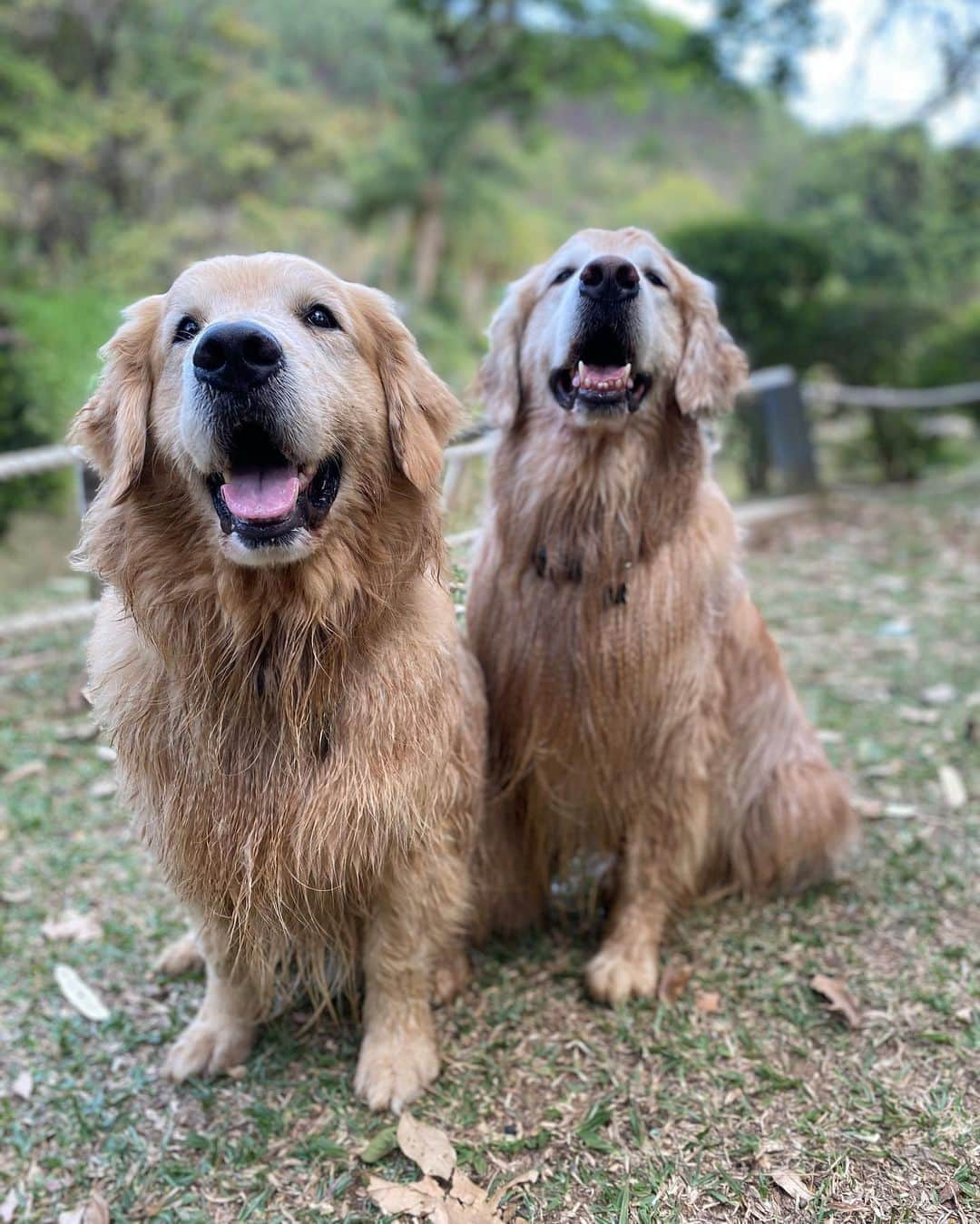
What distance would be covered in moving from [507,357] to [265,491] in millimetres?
990

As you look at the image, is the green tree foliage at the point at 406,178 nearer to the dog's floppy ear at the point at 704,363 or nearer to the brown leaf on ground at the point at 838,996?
the dog's floppy ear at the point at 704,363

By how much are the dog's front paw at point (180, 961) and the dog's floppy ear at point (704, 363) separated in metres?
2.02

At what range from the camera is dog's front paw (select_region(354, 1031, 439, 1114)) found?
2.17m

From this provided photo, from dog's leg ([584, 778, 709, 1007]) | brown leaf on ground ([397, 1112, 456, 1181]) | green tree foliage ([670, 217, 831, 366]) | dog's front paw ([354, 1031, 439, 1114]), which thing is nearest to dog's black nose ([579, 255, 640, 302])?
dog's leg ([584, 778, 709, 1007])

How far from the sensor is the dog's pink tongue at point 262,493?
179 cm

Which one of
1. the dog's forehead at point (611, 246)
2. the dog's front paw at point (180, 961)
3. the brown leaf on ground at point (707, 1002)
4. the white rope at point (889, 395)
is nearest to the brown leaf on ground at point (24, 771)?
the dog's front paw at point (180, 961)

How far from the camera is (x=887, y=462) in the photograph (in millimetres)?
9719

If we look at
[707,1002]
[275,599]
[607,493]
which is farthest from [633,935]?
[275,599]

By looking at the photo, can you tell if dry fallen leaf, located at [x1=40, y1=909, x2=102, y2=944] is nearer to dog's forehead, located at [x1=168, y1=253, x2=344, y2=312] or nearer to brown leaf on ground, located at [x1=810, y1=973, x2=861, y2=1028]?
dog's forehead, located at [x1=168, y1=253, x2=344, y2=312]

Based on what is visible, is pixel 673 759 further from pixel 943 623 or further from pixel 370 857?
pixel 943 623

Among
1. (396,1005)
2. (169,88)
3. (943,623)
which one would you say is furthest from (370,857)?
(169,88)

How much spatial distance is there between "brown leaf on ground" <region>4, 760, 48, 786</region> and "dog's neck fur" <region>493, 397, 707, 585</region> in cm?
249

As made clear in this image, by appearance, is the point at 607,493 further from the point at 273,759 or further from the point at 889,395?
the point at 889,395

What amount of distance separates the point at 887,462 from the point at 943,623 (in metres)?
4.89
